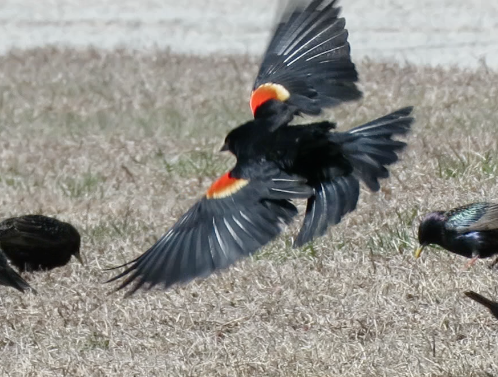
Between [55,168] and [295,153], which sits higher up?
[295,153]

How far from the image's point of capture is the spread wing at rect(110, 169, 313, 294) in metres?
4.91

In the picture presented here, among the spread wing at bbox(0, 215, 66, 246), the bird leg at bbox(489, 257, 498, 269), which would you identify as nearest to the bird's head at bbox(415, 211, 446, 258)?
the bird leg at bbox(489, 257, 498, 269)

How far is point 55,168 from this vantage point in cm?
886

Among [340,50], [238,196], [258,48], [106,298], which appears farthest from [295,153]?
[258,48]

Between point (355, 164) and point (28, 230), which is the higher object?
point (355, 164)

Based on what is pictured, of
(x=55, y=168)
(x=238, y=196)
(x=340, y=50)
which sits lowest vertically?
(x=55, y=168)

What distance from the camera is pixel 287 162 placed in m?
5.62

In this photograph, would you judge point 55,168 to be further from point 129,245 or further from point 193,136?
point 129,245

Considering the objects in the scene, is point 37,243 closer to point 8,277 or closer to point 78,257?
point 78,257

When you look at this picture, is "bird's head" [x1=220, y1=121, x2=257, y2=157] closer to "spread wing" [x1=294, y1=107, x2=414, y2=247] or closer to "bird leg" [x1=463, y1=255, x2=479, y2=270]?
"spread wing" [x1=294, y1=107, x2=414, y2=247]

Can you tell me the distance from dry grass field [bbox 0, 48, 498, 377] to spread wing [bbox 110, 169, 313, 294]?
0.50m

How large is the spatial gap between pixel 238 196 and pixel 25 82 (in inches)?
267

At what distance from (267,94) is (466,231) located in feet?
3.91

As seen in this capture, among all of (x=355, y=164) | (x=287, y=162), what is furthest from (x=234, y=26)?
(x=287, y=162)
